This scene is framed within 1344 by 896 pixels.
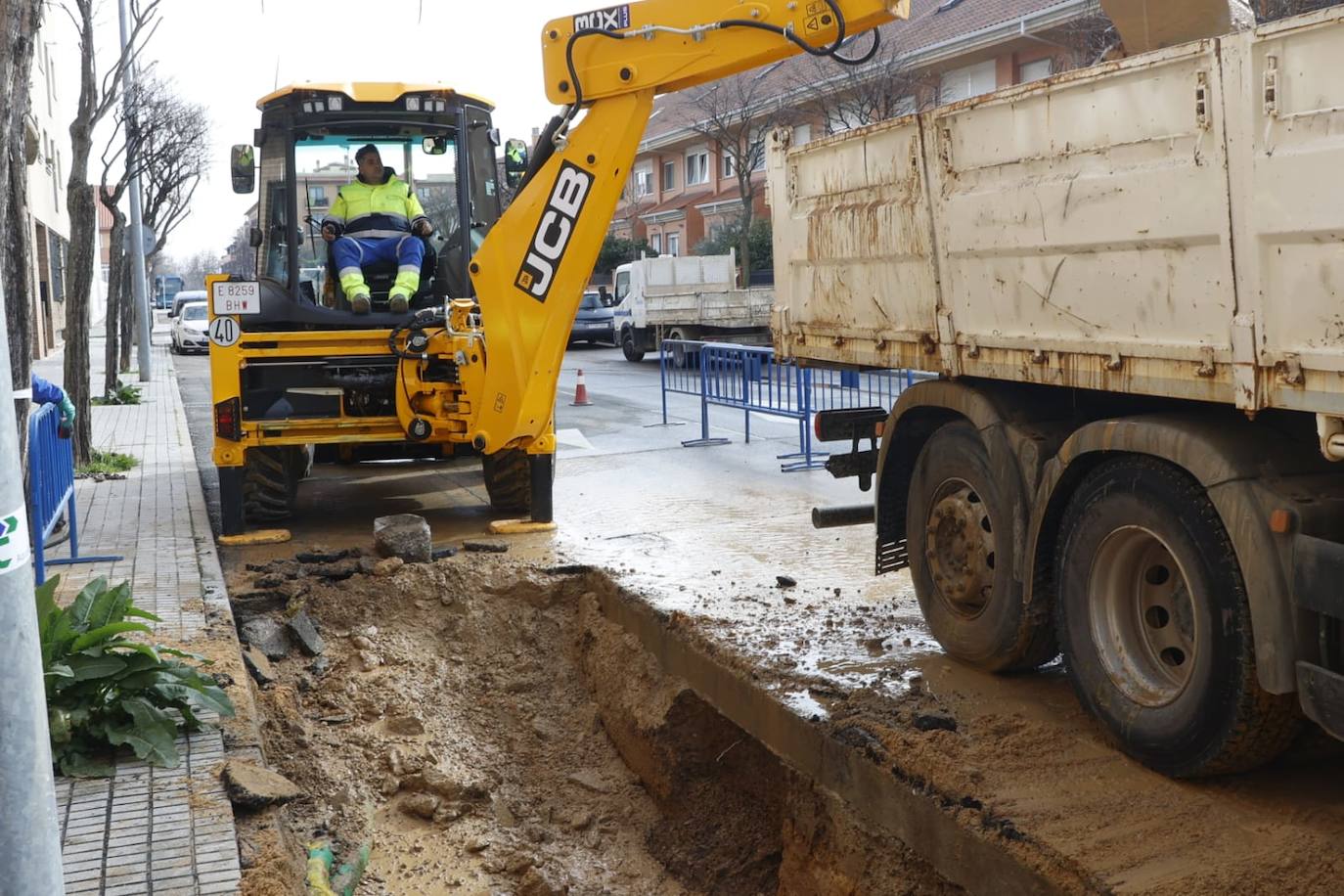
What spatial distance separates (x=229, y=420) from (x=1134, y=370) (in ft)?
21.7

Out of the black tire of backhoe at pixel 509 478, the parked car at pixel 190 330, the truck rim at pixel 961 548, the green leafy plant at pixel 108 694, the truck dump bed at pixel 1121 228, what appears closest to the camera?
the truck dump bed at pixel 1121 228

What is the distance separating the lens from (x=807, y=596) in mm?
7375

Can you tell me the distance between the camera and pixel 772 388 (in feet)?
44.3

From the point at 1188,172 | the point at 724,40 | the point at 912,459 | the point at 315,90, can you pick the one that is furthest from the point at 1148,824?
the point at 315,90

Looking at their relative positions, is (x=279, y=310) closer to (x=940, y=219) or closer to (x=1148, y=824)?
(x=940, y=219)

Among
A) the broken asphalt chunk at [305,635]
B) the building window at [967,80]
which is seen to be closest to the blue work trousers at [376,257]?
the broken asphalt chunk at [305,635]

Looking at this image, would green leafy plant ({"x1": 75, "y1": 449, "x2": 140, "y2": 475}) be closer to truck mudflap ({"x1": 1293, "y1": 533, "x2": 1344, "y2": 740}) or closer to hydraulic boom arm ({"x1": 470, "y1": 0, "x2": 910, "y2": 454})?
hydraulic boom arm ({"x1": 470, "y1": 0, "x2": 910, "y2": 454})

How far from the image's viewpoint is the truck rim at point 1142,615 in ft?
14.8

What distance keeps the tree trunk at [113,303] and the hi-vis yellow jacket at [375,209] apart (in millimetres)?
14299

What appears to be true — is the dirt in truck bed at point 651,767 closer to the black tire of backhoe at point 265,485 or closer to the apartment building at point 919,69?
the black tire of backhoe at point 265,485

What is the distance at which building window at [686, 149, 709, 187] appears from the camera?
154 feet

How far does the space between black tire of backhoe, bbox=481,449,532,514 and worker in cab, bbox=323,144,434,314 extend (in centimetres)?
139

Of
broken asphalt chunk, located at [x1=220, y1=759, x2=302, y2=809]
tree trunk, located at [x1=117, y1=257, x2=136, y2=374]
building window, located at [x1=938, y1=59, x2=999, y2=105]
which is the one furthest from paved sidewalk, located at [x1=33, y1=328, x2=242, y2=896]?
building window, located at [x1=938, y1=59, x2=999, y2=105]

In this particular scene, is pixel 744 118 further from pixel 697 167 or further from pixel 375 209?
pixel 375 209
